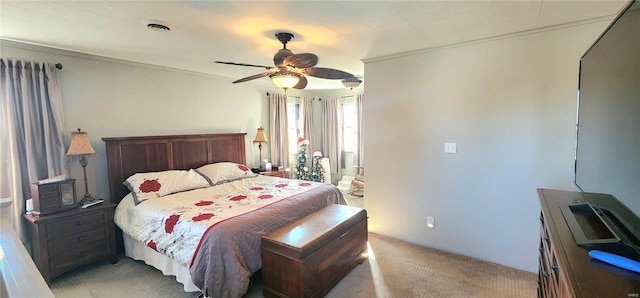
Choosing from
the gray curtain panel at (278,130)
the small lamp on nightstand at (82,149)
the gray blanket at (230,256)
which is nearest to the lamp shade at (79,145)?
the small lamp on nightstand at (82,149)

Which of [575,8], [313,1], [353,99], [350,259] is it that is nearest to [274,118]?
[353,99]

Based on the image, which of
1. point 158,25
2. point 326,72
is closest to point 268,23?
point 326,72

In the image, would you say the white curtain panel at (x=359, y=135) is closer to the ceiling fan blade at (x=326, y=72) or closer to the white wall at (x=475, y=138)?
the white wall at (x=475, y=138)

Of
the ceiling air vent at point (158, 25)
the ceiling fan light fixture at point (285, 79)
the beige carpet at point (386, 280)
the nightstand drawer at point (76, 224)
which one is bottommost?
the beige carpet at point (386, 280)

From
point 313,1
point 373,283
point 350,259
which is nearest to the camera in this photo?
point 313,1

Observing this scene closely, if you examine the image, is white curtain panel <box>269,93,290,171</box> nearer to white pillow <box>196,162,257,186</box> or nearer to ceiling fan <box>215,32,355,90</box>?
white pillow <box>196,162,257,186</box>

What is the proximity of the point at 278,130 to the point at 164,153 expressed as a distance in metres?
2.26

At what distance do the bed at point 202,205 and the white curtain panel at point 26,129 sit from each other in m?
0.50

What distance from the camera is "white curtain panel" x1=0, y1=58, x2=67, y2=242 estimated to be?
265 cm

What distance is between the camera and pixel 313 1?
1.83 meters

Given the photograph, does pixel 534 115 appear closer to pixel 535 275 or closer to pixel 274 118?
pixel 535 275

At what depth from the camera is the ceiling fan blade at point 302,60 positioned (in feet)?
7.51

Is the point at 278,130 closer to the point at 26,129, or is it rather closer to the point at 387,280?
the point at 26,129

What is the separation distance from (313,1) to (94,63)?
9.57 ft
